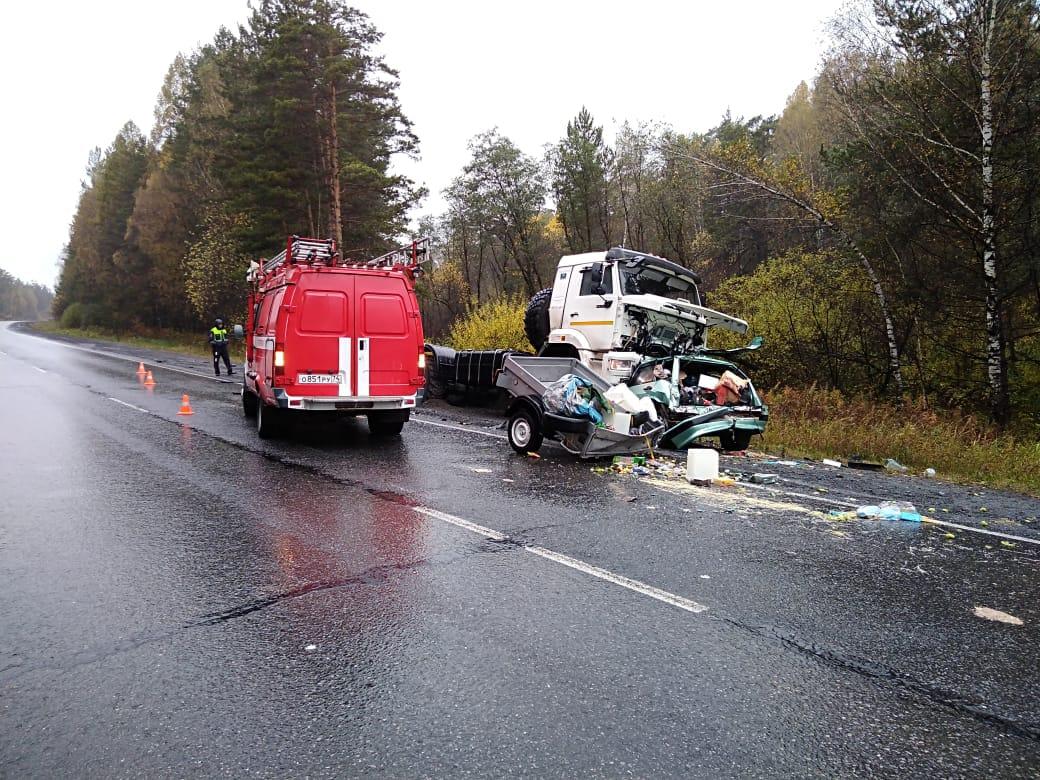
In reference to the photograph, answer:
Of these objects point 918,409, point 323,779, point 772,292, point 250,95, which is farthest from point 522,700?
point 250,95

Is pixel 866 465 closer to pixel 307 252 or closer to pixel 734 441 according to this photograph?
pixel 734 441

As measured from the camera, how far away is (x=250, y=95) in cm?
2827

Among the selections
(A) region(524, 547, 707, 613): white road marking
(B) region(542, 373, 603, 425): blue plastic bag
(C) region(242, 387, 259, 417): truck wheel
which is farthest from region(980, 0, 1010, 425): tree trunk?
(C) region(242, 387, 259, 417): truck wheel

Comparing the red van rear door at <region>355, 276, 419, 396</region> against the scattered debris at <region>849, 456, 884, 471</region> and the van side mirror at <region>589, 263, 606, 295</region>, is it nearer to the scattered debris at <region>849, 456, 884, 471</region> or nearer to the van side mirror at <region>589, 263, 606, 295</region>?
the van side mirror at <region>589, 263, 606, 295</region>

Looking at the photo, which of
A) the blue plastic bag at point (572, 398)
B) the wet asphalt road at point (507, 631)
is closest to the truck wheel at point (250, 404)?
A: the wet asphalt road at point (507, 631)

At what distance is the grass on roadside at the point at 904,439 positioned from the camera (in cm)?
853

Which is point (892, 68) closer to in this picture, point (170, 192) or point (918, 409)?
Answer: point (918, 409)

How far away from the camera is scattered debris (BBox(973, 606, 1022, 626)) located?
391 cm

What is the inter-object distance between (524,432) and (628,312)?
11.1ft

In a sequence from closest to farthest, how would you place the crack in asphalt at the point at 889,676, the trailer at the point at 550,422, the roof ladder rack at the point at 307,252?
the crack in asphalt at the point at 889,676, the trailer at the point at 550,422, the roof ladder rack at the point at 307,252

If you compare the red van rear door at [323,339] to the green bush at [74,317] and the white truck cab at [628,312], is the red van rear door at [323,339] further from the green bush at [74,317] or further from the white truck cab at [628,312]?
the green bush at [74,317]

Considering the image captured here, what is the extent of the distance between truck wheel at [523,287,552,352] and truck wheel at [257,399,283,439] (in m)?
5.46

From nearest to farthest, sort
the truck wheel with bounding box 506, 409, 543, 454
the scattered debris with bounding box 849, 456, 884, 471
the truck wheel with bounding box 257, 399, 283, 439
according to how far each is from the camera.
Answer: the scattered debris with bounding box 849, 456, 884, 471 < the truck wheel with bounding box 506, 409, 543, 454 < the truck wheel with bounding box 257, 399, 283, 439

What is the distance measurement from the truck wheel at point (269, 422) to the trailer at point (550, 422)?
3.50 m
